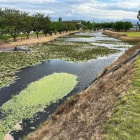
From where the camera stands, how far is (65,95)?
27.9 meters

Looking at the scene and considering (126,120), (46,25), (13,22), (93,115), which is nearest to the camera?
(126,120)

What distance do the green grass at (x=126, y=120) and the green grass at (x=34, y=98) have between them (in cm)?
935

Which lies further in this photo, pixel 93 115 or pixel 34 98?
pixel 34 98

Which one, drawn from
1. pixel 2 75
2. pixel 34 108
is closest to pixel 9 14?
pixel 2 75

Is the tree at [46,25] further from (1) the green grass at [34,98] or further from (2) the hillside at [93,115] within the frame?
(2) the hillside at [93,115]

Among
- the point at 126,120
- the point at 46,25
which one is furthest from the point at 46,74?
the point at 46,25

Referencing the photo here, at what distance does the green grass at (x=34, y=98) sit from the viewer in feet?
69.9

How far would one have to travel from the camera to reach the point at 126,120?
12242mm

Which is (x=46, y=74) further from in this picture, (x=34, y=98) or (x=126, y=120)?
(x=126, y=120)

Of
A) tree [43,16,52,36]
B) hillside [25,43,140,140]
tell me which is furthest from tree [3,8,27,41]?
hillside [25,43,140,140]

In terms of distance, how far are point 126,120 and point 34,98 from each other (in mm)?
15804

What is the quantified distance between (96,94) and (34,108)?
749cm

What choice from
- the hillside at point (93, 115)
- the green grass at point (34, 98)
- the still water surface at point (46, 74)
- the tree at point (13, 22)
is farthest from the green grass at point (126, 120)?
the tree at point (13, 22)

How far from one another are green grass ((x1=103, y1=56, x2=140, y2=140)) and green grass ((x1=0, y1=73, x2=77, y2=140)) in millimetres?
9347
